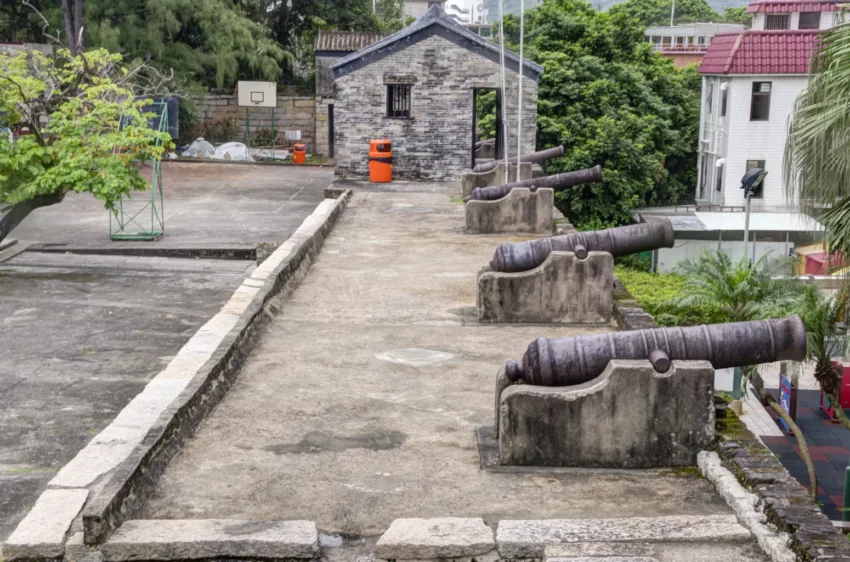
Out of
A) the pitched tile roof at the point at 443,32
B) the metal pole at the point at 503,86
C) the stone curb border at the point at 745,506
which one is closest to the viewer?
the stone curb border at the point at 745,506

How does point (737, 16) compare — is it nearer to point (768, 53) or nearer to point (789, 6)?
point (789, 6)

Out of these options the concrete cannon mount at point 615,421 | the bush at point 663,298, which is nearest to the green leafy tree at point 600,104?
the bush at point 663,298

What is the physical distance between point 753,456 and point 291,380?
3.73 m

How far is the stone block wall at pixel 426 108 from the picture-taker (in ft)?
82.0

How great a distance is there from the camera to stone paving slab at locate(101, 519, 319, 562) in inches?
216

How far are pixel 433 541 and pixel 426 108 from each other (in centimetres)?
2039

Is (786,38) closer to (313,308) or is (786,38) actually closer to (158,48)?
(158,48)

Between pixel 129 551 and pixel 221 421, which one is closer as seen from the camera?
pixel 129 551

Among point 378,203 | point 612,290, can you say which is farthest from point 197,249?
point 612,290

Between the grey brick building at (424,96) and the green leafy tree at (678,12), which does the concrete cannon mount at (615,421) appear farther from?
the green leafy tree at (678,12)

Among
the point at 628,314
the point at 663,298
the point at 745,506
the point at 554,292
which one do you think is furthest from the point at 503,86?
the point at 745,506

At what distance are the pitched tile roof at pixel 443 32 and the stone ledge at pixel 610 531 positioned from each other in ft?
64.9

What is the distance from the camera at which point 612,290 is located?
11.0 meters

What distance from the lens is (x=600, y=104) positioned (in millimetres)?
31234
